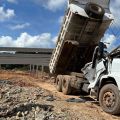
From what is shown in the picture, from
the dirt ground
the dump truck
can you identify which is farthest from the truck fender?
the dirt ground

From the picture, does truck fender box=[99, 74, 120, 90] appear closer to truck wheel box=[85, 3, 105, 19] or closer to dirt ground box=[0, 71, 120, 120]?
dirt ground box=[0, 71, 120, 120]

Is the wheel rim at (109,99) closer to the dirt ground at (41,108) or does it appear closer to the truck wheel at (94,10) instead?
the dirt ground at (41,108)

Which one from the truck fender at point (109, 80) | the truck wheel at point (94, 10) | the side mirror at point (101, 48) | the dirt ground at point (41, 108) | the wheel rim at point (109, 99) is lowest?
the dirt ground at point (41, 108)

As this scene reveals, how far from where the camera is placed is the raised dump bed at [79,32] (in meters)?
14.7

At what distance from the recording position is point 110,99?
37.0ft

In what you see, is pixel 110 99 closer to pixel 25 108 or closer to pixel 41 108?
pixel 41 108

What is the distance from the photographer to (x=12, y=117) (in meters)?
9.70

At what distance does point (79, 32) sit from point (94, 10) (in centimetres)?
107

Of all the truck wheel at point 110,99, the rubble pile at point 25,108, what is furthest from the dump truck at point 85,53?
the rubble pile at point 25,108

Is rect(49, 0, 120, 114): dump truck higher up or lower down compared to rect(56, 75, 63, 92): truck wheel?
higher up

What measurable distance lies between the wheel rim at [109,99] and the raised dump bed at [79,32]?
4.04m

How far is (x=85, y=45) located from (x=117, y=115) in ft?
17.2

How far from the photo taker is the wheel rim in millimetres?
11125

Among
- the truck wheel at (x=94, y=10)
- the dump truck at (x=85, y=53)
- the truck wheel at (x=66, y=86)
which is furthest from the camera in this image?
the truck wheel at (x=66, y=86)
